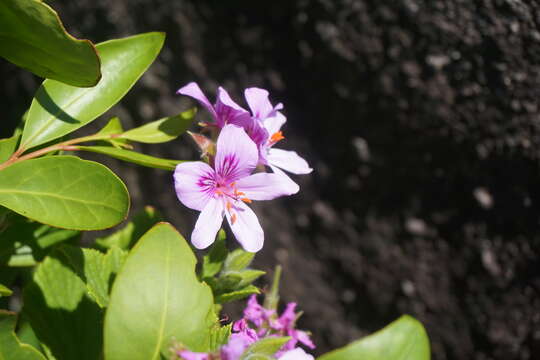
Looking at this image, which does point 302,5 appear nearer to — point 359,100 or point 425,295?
point 359,100

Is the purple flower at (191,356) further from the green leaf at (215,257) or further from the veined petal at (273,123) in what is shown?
the veined petal at (273,123)

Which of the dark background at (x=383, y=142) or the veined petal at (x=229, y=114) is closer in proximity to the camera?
the veined petal at (x=229, y=114)

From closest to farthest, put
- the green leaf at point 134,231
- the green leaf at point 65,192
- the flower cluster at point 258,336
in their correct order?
the flower cluster at point 258,336 < the green leaf at point 65,192 < the green leaf at point 134,231

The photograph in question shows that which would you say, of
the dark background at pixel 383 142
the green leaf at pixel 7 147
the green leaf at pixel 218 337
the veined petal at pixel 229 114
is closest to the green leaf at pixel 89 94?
the green leaf at pixel 7 147

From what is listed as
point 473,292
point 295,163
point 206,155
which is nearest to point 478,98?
point 473,292

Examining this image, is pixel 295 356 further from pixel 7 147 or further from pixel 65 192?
pixel 7 147

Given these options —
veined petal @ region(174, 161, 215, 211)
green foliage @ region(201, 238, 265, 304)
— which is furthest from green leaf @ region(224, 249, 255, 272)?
veined petal @ region(174, 161, 215, 211)
